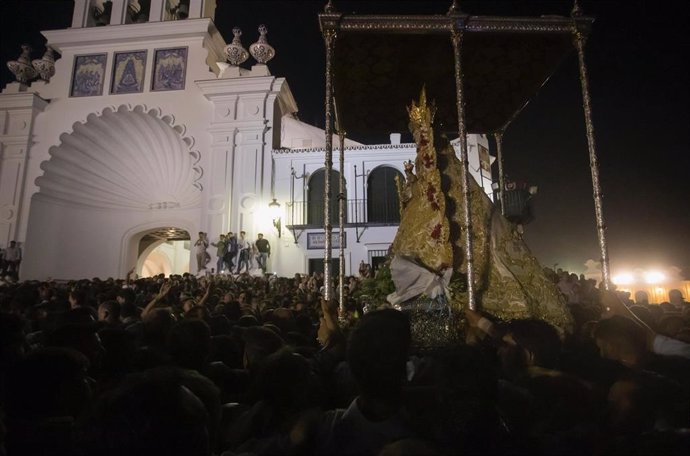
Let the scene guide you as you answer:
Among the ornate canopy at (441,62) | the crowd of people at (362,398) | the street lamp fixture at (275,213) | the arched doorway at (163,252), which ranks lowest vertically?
the crowd of people at (362,398)

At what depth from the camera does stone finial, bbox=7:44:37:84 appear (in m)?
18.9

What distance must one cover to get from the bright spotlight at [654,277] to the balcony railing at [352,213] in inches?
390

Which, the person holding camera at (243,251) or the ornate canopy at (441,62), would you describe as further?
the person holding camera at (243,251)

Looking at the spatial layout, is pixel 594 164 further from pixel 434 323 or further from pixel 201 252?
pixel 201 252

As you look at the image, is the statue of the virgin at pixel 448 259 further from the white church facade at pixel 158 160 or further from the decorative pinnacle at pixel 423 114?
the white church facade at pixel 158 160

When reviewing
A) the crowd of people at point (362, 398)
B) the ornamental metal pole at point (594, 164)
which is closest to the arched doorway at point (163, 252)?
the ornamental metal pole at point (594, 164)

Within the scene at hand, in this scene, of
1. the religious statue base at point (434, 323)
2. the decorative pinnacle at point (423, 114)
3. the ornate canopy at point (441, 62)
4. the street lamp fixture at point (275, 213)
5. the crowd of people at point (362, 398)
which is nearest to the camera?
the crowd of people at point (362, 398)

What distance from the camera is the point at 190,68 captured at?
60.8 feet

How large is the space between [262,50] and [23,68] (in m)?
10.4

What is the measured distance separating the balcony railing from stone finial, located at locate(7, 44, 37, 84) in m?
13.0

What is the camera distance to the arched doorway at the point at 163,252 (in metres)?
20.2

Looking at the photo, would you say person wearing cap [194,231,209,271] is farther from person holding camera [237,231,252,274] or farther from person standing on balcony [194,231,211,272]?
person holding camera [237,231,252,274]

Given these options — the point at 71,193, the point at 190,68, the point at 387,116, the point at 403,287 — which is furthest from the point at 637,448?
the point at 71,193

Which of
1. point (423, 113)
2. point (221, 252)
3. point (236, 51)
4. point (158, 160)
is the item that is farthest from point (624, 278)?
point (158, 160)
